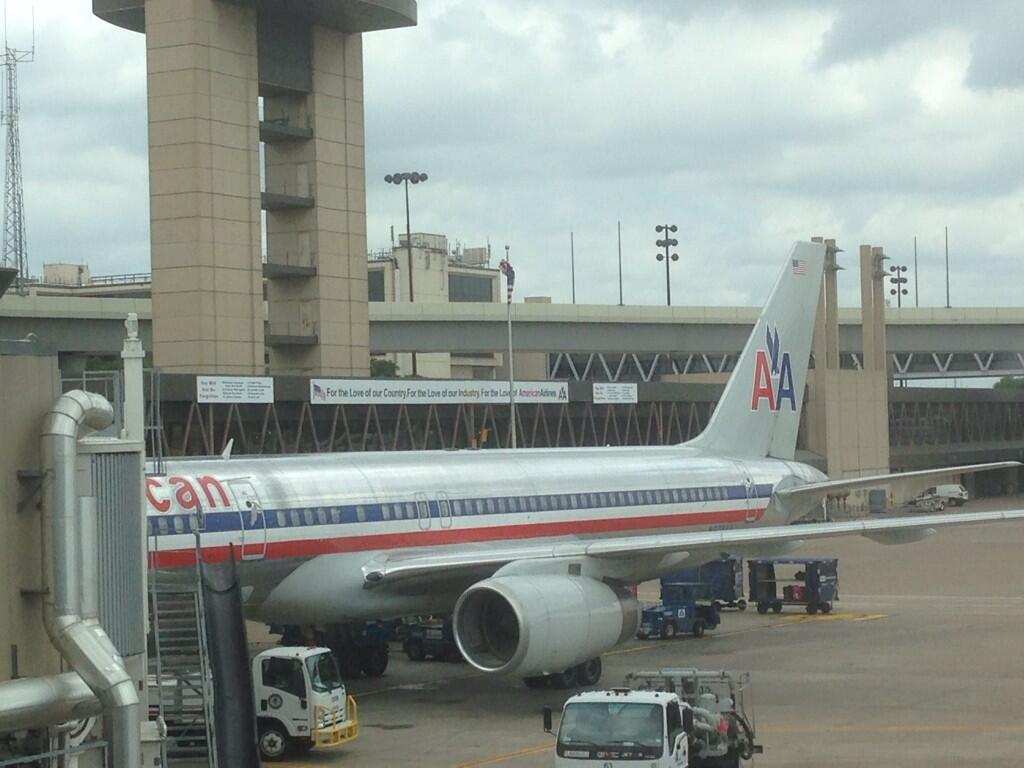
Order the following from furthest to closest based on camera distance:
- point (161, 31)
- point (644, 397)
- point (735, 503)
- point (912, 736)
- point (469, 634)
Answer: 1. point (644, 397)
2. point (161, 31)
3. point (735, 503)
4. point (469, 634)
5. point (912, 736)

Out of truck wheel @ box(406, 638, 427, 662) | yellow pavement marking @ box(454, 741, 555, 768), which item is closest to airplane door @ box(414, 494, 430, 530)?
truck wheel @ box(406, 638, 427, 662)

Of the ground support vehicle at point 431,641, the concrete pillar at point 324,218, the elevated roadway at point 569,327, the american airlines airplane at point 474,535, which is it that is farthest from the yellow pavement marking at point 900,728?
the elevated roadway at point 569,327

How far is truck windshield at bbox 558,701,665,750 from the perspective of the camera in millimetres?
20062

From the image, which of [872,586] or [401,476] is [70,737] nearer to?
[401,476]

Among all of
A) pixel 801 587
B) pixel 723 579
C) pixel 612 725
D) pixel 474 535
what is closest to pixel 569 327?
pixel 723 579

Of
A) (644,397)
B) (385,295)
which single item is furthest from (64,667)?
(385,295)

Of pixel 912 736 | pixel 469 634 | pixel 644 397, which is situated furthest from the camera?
pixel 644 397

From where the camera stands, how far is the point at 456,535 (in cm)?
3111

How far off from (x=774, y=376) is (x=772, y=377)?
0.12m

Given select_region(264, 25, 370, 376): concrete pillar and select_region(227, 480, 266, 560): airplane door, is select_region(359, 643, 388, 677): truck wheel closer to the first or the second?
select_region(227, 480, 266, 560): airplane door

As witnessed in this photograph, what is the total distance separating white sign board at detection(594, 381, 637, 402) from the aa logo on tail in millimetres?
31363

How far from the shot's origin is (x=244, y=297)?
61.5 meters

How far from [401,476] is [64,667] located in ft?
55.8

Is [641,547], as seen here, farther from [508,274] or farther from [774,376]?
[508,274]
